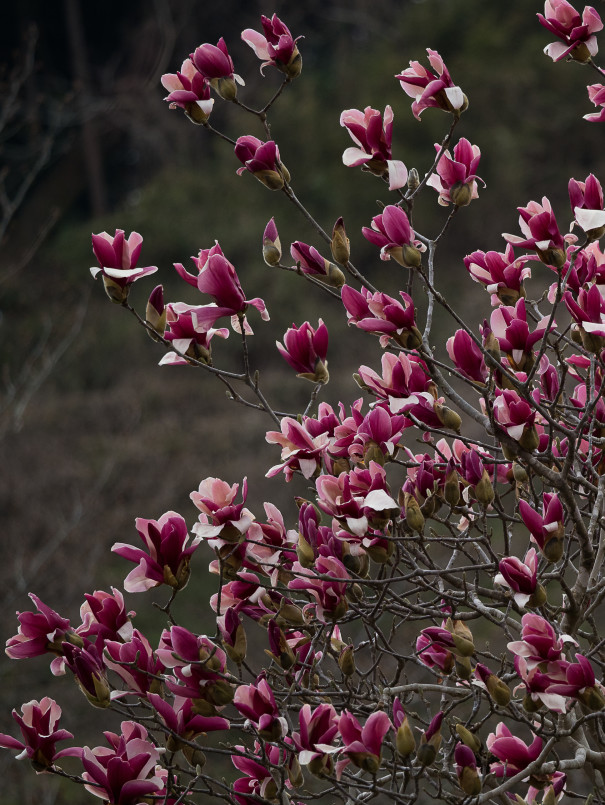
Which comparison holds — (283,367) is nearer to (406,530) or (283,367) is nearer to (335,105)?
(335,105)

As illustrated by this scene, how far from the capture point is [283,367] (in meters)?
9.19

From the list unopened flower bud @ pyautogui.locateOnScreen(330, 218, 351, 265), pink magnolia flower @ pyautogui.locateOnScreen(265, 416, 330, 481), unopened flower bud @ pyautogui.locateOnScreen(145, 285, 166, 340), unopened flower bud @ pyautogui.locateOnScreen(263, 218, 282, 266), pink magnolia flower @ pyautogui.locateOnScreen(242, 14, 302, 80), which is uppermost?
pink magnolia flower @ pyautogui.locateOnScreen(242, 14, 302, 80)

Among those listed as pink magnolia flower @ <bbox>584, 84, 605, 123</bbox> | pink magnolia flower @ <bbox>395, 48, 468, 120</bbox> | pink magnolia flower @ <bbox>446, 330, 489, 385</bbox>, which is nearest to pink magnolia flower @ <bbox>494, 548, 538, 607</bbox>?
pink magnolia flower @ <bbox>446, 330, 489, 385</bbox>

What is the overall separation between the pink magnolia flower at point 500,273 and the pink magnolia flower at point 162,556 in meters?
0.55

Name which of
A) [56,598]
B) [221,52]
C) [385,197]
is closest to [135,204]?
[385,197]

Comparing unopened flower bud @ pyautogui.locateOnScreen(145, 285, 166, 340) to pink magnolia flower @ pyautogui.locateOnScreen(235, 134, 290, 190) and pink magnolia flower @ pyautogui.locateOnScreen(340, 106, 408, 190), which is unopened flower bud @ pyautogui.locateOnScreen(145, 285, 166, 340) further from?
pink magnolia flower @ pyautogui.locateOnScreen(340, 106, 408, 190)

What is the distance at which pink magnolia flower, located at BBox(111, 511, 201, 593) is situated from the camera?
47.6 inches

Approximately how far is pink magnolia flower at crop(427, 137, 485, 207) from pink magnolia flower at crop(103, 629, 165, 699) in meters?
0.76

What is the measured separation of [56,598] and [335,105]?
8265 millimetres

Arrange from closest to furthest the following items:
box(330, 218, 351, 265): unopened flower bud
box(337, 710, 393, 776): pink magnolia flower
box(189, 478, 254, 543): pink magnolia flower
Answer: box(337, 710, 393, 776): pink magnolia flower → box(189, 478, 254, 543): pink magnolia flower → box(330, 218, 351, 265): unopened flower bud

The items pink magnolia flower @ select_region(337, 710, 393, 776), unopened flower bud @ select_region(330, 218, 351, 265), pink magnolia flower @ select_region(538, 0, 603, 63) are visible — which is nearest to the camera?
pink magnolia flower @ select_region(337, 710, 393, 776)

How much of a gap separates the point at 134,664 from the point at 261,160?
28.2 inches

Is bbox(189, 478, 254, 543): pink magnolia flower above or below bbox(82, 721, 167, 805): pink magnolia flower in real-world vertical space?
above

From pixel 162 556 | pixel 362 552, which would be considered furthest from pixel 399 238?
pixel 162 556
